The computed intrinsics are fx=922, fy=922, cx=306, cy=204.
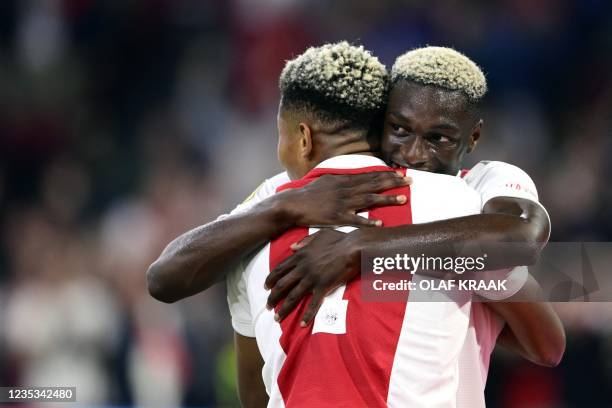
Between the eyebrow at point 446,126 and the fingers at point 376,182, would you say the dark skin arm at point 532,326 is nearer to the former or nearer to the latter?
Result: the fingers at point 376,182

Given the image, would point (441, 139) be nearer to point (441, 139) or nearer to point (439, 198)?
point (441, 139)

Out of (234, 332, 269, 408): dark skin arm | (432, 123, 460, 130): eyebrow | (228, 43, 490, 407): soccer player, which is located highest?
(432, 123, 460, 130): eyebrow

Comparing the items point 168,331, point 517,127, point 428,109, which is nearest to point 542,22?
point 517,127

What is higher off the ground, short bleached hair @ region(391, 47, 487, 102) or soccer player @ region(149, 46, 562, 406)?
short bleached hair @ region(391, 47, 487, 102)

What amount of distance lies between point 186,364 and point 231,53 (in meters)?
3.06

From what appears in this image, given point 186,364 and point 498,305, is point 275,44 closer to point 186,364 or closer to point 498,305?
point 186,364

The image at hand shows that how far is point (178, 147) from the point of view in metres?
7.86

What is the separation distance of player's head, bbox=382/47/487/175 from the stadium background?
2.99 metres

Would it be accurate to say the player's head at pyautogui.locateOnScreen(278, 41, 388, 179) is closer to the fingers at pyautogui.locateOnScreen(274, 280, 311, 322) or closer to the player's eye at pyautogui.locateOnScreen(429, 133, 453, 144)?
the player's eye at pyautogui.locateOnScreen(429, 133, 453, 144)

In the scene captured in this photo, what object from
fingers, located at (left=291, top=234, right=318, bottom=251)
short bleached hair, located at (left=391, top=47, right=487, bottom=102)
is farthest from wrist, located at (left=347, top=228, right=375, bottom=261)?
short bleached hair, located at (left=391, top=47, right=487, bottom=102)

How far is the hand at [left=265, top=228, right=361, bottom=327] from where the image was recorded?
7.66ft

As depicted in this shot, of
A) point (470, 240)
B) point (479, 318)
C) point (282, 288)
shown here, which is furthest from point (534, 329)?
point (282, 288)

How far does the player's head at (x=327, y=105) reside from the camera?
A: 2.51 meters

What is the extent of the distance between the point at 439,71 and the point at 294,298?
82 centimetres
